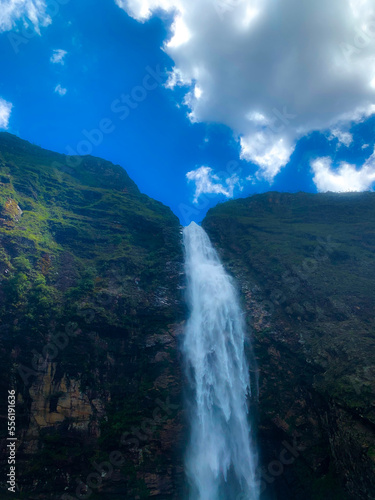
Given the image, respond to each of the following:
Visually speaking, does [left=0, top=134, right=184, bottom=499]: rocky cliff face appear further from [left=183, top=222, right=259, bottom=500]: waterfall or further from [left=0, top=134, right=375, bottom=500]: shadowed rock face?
[left=183, top=222, right=259, bottom=500]: waterfall

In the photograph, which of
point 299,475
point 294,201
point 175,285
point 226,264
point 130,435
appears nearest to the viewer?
point 299,475

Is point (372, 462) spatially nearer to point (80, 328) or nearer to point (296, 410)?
point (296, 410)

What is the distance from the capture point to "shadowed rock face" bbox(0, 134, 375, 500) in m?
14.6

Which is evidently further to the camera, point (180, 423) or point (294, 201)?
point (294, 201)

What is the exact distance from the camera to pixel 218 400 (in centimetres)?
1820

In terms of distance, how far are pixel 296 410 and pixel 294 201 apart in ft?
92.6

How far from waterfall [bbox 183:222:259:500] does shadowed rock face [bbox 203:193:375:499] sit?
114cm

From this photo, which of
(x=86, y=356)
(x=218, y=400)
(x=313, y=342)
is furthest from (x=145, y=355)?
(x=313, y=342)

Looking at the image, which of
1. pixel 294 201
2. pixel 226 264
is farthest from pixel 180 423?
pixel 294 201

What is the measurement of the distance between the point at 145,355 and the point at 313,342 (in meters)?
11.4

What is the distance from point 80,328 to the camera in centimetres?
1820

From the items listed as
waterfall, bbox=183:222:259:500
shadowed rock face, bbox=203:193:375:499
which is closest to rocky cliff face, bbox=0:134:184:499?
waterfall, bbox=183:222:259:500

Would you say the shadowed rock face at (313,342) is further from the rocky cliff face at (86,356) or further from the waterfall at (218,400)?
the rocky cliff face at (86,356)

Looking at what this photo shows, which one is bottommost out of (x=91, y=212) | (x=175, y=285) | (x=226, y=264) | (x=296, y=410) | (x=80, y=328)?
(x=296, y=410)
